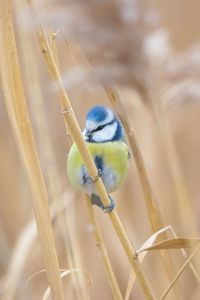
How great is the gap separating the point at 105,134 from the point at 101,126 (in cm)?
4

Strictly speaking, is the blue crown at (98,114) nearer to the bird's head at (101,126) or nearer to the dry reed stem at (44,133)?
the bird's head at (101,126)

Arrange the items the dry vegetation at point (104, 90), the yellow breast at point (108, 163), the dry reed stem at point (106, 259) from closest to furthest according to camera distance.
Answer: the dry vegetation at point (104, 90) → the dry reed stem at point (106, 259) → the yellow breast at point (108, 163)

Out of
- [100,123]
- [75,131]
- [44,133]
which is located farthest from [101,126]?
[75,131]

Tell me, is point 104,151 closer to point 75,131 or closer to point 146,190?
point 146,190

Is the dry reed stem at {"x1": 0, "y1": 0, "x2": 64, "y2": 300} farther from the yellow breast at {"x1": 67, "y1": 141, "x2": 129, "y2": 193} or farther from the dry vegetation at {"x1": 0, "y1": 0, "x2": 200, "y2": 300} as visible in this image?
the yellow breast at {"x1": 67, "y1": 141, "x2": 129, "y2": 193}

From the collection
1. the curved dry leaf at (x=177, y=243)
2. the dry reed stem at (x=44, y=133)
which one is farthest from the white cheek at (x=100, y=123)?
the curved dry leaf at (x=177, y=243)

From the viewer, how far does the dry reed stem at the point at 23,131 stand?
0.58m

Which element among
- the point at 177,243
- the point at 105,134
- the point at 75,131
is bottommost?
the point at 177,243

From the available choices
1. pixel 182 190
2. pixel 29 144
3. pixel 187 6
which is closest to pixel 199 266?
pixel 182 190

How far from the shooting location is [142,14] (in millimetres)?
529

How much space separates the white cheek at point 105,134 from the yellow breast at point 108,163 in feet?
0.04

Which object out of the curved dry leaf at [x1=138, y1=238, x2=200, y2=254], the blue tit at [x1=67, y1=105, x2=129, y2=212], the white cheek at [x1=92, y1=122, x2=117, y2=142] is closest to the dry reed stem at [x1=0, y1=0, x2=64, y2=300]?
the curved dry leaf at [x1=138, y1=238, x2=200, y2=254]

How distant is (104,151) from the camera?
3.53 ft

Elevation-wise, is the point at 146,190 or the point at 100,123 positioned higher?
the point at 100,123
